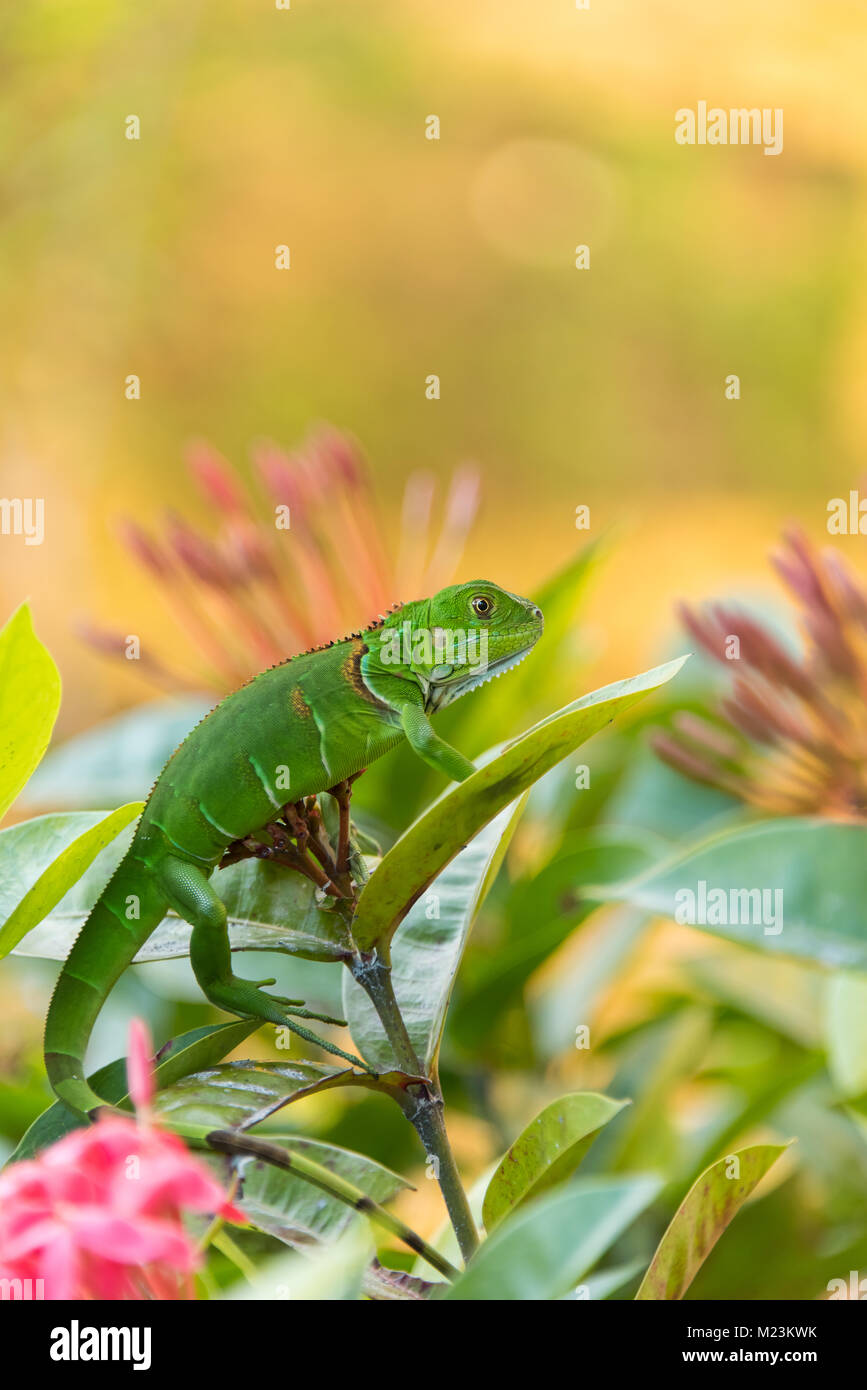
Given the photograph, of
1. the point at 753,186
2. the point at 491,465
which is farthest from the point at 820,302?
the point at 491,465

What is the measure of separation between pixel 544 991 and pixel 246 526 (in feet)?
1.55

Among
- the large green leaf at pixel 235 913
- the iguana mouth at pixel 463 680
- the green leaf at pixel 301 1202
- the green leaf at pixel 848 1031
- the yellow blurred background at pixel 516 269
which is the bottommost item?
the green leaf at pixel 301 1202

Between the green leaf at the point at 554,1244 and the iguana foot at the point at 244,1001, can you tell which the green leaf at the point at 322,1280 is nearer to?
the green leaf at the point at 554,1244

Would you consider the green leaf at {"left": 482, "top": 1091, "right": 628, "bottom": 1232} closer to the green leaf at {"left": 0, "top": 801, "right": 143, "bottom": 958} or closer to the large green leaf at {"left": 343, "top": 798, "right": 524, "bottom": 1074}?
the large green leaf at {"left": 343, "top": 798, "right": 524, "bottom": 1074}

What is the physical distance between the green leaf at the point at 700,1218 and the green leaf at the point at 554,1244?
11 cm

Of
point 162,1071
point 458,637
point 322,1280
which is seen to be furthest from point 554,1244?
point 458,637

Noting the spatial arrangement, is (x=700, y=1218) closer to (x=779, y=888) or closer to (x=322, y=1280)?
(x=322, y=1280)

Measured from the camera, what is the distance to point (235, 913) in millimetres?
544

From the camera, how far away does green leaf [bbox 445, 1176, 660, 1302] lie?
32 centimetres

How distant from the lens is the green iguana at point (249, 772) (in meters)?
0.51

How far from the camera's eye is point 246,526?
3.02ft

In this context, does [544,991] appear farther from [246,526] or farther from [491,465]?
[491,465]

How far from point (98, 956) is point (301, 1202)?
0.44 ft

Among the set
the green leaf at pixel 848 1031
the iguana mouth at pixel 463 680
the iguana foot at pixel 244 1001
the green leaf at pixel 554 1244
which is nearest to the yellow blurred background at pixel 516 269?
the green leaf at pixel 848 1031
